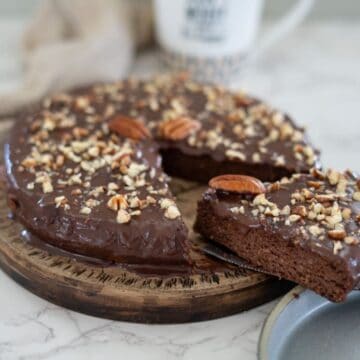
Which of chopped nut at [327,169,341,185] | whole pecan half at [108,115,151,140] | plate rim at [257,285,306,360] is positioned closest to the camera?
plate rim at [257,285,306,360]

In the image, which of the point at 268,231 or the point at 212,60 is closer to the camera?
the point at 268,231

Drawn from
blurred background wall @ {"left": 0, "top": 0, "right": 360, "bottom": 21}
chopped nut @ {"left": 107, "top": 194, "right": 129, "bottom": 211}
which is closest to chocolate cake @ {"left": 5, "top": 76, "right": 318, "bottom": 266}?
chopped nut @ {"left": 107, "top": 194, "right": 129, "bottom": 211}

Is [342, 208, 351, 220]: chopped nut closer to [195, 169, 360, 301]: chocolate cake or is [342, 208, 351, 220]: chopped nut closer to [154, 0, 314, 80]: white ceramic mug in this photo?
[195, 169, 360, 301]: chocolate cake

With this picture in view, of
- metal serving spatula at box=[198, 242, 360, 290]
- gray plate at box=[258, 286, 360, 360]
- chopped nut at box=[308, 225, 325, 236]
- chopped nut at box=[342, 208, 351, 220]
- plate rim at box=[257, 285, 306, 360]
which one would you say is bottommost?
gray plate at box=[258, 286, 360, 360]

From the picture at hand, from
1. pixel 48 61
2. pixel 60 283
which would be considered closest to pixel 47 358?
pixel 60 283

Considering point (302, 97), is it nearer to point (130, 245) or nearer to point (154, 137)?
point (154, 137)

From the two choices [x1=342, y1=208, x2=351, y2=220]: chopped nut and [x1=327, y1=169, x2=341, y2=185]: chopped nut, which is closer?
[x1=342, y1=208, x2=351, y2=220]: chopped nut
